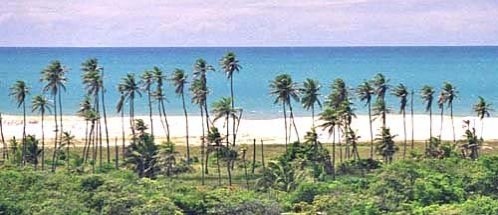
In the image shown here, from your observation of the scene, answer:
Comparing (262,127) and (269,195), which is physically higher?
(262,127)

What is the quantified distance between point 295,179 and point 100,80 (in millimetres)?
26349

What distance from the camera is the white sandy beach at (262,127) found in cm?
12644

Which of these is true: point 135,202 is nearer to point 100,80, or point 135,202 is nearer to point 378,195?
point 378,195

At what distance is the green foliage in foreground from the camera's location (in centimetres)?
6012

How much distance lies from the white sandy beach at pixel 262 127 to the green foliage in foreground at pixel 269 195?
4964 cm

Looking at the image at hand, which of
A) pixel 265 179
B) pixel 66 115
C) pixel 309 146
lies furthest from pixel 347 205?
pixel 66 115

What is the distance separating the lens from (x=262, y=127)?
452 feet

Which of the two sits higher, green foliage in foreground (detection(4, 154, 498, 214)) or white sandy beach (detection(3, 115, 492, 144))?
white sandy beach (detection(3, 115, 492, 144))

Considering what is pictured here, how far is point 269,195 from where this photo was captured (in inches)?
2849

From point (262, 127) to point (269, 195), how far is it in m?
65.6

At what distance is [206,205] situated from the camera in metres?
64.4

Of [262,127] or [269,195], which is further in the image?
[262,127]

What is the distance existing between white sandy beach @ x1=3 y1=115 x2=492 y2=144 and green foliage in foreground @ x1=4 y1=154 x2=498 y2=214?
49.6 metres

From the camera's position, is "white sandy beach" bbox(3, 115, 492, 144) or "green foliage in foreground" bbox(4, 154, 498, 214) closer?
"green foliage in foreground" bbox(4, 154, 498, 214)
